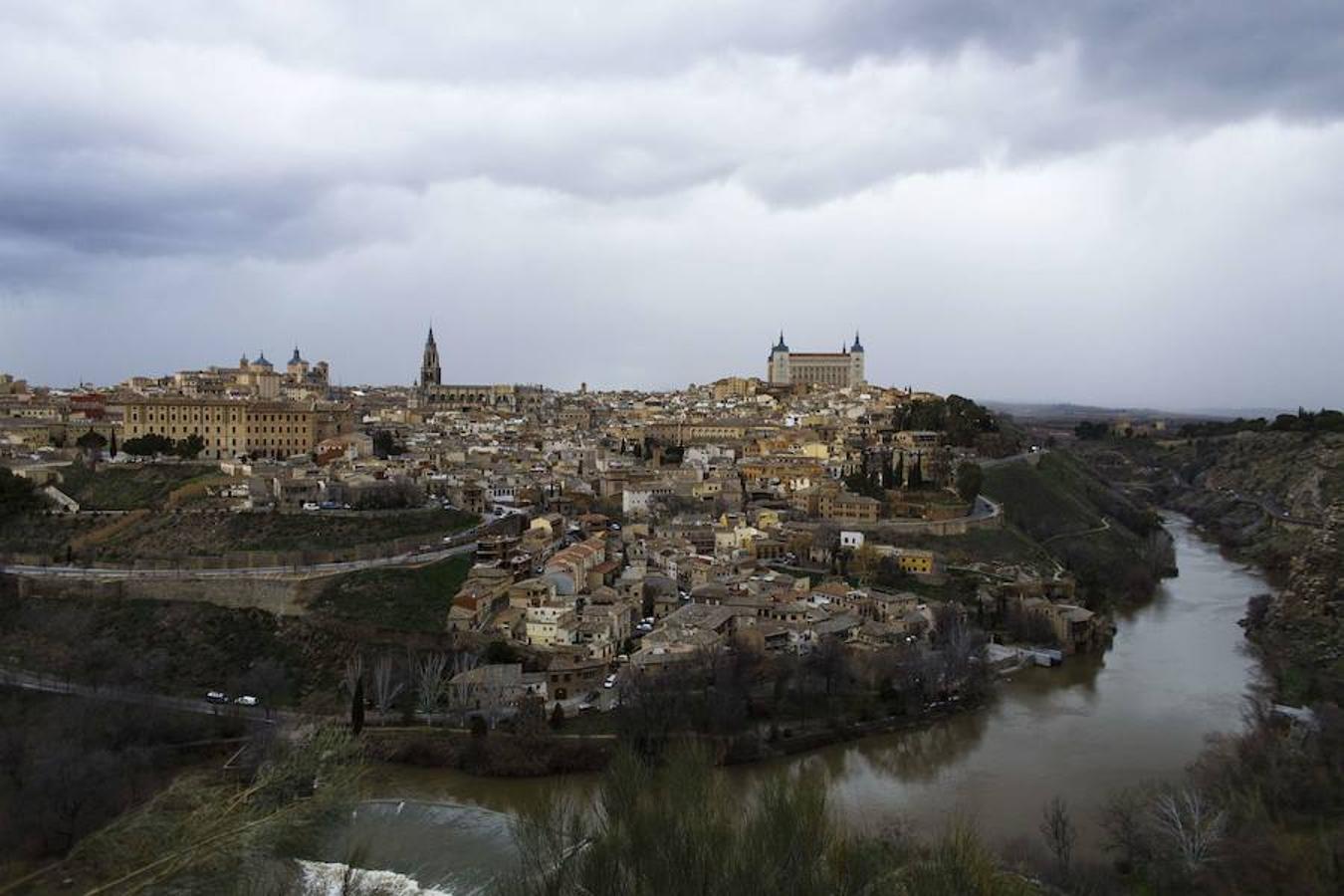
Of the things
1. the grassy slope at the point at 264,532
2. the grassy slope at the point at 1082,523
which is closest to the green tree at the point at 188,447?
the grassy slope at the point at 264,532

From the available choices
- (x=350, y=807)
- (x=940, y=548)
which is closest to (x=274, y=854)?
(x=350, y=807)

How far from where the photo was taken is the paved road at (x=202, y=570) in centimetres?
1559

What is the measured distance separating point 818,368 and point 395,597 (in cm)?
3862

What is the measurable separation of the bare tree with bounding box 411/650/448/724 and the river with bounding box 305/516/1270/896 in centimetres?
118

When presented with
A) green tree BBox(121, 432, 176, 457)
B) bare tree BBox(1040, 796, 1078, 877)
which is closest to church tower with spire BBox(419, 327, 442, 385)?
green tree BBox(121, 432, 176, 457)

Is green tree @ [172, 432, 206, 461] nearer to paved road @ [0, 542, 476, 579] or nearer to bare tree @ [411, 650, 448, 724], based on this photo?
paved road @ [0, 542, 476, 579]

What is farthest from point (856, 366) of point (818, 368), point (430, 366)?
point (430, 366)

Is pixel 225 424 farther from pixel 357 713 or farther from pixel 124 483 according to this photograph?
pixel 357 713

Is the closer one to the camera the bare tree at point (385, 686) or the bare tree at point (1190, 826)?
the bare tree at point (1190, 826)

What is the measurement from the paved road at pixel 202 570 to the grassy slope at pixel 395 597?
0.43 meters

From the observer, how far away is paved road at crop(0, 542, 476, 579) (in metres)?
15.6

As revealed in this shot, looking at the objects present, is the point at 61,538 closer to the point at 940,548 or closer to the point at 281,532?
the point at 281,532

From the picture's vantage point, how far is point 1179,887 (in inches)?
309

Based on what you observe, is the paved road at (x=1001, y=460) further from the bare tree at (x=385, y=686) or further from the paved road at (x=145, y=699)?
the paved road at (x=145, y=699)
